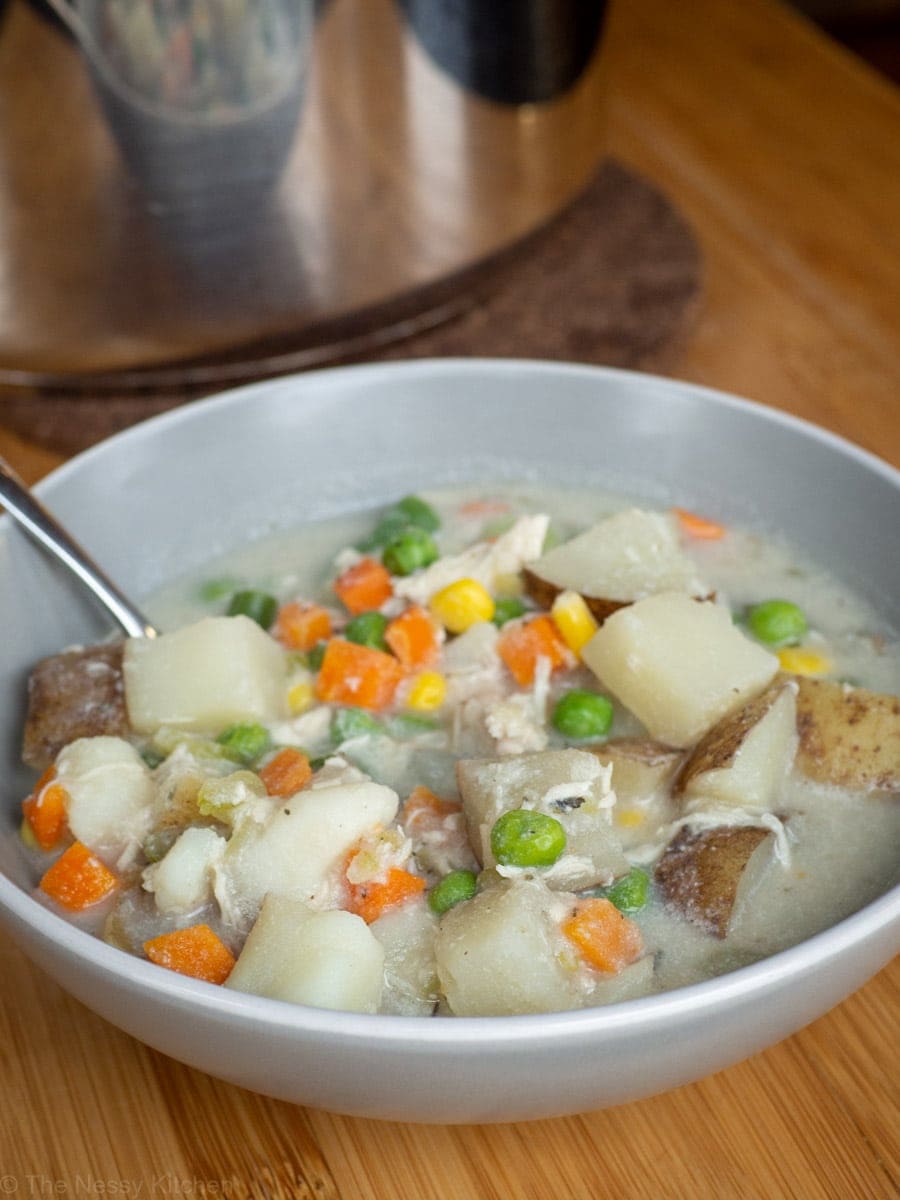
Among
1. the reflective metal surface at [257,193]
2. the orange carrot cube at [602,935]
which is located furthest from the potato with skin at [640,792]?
the reflective metal surface at [257,193]

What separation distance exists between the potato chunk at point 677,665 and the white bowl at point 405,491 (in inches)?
15.4

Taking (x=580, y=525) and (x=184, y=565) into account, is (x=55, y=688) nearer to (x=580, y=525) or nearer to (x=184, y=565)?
(x=184, y=565)

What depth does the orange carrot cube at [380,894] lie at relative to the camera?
1724 mm

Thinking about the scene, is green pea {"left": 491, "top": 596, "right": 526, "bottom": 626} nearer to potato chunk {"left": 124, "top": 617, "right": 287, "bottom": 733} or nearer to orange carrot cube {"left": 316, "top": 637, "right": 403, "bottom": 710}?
orange carrot cube {"left": 316, "top": 637, "right": 403, "bottom": 710}

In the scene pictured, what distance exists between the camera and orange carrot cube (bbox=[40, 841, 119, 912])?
1.82 meters

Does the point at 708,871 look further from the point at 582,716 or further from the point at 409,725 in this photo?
the point at 409,725

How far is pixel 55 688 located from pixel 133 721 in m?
0.12

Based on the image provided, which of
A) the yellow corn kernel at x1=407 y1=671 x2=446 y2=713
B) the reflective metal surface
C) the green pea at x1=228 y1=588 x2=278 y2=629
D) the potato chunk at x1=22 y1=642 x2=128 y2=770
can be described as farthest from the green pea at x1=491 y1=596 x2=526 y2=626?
the reflective metal surface

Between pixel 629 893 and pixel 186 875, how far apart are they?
551 millimetres

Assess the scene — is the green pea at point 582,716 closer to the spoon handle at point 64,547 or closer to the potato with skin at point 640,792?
the potato with skin at point 640,792

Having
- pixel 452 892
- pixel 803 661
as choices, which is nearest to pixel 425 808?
pixel 452 892

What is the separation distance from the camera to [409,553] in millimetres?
2361

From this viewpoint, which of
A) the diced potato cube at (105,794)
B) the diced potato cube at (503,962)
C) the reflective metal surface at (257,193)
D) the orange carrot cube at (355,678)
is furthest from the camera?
the reflective metal surface at (257,193)

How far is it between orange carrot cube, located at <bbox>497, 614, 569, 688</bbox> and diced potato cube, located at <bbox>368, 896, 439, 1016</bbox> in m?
0.48
